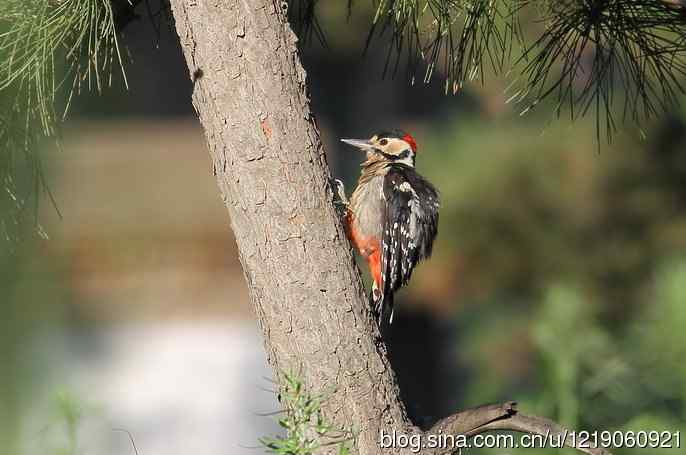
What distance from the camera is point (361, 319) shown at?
1.96 metres

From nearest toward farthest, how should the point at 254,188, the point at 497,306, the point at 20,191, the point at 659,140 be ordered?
the point at 20,191, the point at 254,188, the point at 659,140, the point at 497,306

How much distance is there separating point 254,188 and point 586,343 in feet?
5.99

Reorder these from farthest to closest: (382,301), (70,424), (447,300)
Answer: (447,300), (382,301), (70,424)

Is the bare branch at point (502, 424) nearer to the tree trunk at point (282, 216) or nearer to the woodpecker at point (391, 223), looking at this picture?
the tree trunk at point (282, 216)

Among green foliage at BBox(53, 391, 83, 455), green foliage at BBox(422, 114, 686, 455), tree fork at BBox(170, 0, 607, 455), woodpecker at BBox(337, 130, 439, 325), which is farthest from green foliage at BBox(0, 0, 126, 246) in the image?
green foliage at BBox(422, 114, 686, 455)

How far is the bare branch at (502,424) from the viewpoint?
6.87ft

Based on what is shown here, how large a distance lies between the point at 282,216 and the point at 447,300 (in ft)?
11.6

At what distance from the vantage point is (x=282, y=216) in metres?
1.93

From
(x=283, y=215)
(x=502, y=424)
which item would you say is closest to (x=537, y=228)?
(x=502, y=424)

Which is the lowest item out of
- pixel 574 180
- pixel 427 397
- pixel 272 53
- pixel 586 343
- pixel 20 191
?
pixel 427 397

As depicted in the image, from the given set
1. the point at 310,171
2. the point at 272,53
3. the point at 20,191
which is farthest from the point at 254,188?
the point at 20,191

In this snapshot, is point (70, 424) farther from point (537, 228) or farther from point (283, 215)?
point (537, 228)

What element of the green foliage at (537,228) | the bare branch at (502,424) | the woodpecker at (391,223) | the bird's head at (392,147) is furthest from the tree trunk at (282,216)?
the green foliage at (537,228)

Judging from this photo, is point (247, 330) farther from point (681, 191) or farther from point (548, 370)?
point (548, 370)
